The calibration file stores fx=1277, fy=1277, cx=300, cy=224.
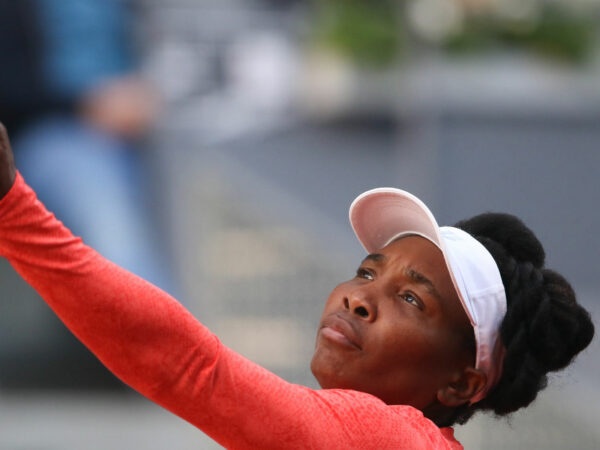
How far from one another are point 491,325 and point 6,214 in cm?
69

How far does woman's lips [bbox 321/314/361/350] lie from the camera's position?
175cm

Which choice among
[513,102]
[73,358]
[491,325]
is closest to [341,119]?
[513,102]

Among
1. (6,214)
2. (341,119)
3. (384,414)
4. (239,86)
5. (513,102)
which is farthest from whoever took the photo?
(239,86)

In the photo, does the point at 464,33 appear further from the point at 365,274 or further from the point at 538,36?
the point at 365,274

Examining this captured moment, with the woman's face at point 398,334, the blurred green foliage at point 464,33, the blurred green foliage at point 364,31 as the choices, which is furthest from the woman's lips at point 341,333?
the blurred green foliage at point 364,31

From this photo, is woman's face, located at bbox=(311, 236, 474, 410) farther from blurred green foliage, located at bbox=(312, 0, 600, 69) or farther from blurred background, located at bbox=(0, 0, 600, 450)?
blurred green foliage, located at bbox=(312, 0, 600, 69)

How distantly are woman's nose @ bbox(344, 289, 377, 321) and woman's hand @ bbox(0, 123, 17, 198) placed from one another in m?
0.53

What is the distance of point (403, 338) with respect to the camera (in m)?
1.75

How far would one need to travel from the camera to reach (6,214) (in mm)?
1487

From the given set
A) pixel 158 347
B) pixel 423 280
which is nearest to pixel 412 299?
pixel 423 280

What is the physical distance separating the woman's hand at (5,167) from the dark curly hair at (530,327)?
722 mm

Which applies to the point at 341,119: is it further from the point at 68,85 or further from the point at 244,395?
the point at 244,395

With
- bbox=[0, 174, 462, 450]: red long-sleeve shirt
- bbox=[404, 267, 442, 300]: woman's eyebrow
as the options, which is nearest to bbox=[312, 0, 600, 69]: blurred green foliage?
bbox=[404, 267, 442, 300]: woman's eyebrow

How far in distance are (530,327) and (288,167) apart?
4.67 m
